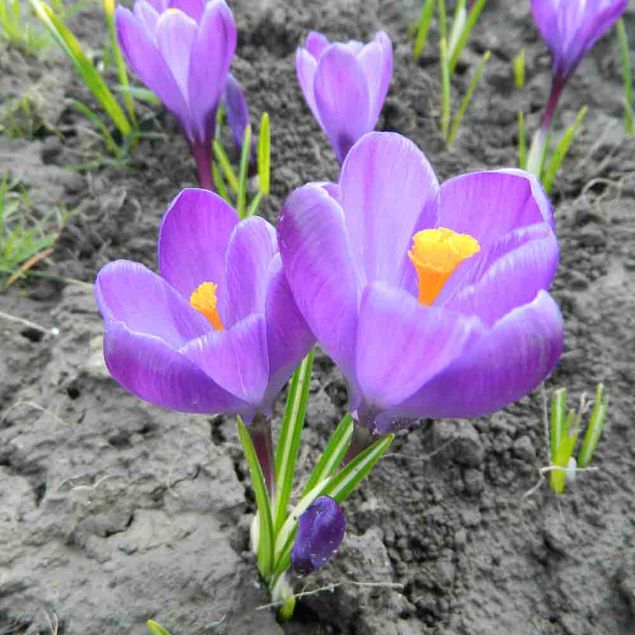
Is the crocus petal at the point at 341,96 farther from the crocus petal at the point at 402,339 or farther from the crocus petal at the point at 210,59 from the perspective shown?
the crocus petal at the point at 402,339

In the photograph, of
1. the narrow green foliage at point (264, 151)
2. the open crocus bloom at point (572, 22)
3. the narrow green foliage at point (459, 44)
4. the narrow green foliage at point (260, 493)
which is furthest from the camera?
the narrow green foliage at point (459, 44)

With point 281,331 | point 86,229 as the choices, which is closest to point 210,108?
point 86,229

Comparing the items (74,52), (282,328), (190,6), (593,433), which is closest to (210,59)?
(190,6)

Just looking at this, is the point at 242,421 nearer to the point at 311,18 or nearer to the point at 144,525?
the point at 144,525

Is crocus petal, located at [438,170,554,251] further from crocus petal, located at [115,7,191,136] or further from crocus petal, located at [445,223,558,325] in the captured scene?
crocus petal, located at [115,7,191,136]

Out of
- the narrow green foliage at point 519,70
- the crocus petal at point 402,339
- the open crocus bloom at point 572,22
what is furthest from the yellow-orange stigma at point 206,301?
the narrow green foliage at point 519,70

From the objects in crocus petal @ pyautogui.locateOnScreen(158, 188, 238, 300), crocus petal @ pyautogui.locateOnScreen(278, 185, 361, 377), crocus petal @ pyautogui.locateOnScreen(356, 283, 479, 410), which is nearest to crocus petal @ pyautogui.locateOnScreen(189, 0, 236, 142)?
crocus petal @ pyautogui.locateOnScreen(158, 188, 238, 300)
